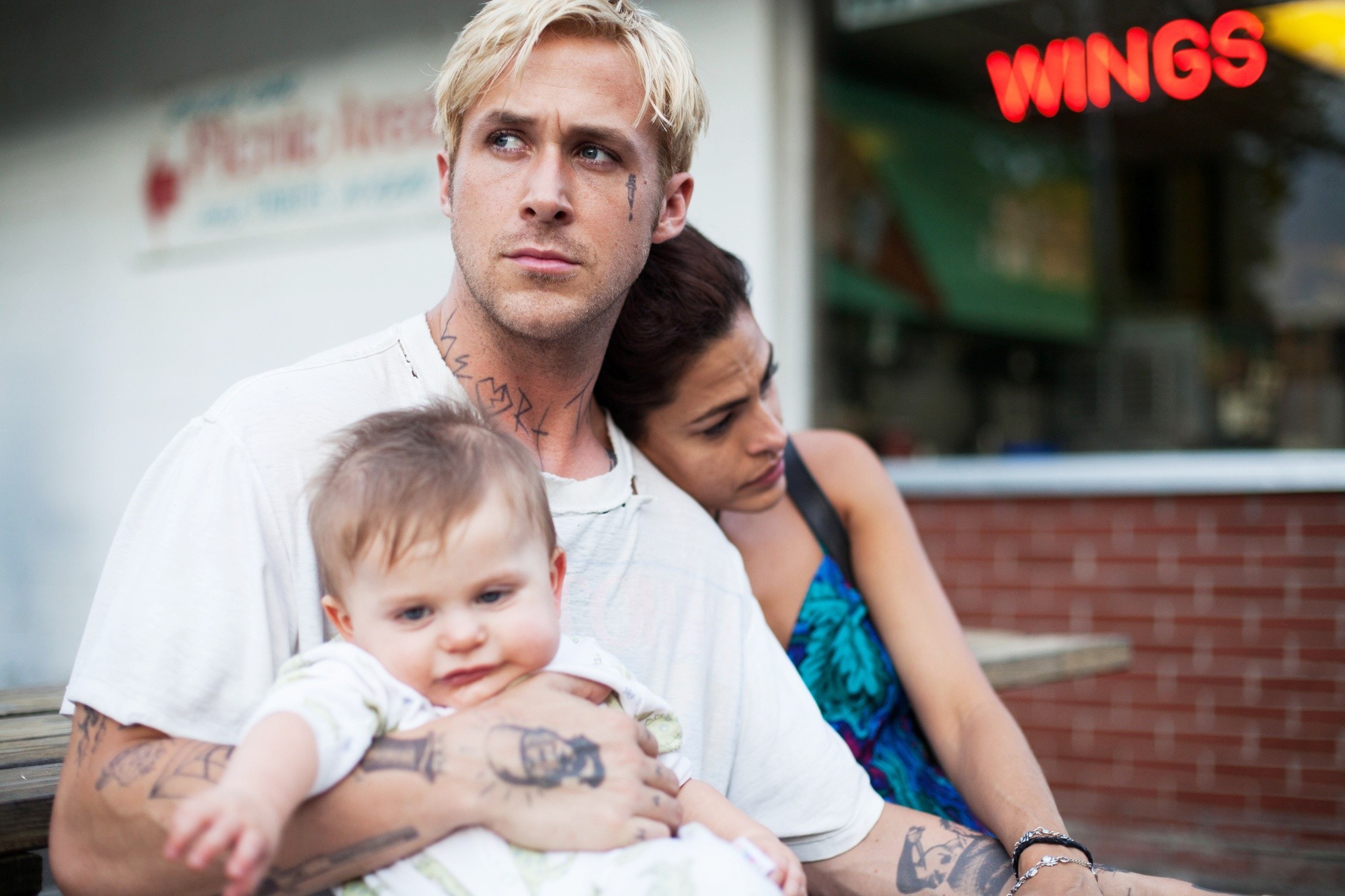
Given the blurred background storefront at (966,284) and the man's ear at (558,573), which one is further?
the blurred background storefront at (966,284)

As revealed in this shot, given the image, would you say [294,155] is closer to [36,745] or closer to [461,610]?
[36,745]

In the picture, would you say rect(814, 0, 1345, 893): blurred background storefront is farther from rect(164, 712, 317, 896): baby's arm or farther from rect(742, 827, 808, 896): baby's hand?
rect(164, 712, 317, 896): baby's arm

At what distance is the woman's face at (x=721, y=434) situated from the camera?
212cm

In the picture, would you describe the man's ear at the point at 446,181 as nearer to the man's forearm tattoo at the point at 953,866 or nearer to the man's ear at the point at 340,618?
the man's ear at the point at 340,618

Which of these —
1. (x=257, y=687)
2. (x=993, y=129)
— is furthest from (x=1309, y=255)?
(x=257, y=687)

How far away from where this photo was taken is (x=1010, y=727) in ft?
6.95

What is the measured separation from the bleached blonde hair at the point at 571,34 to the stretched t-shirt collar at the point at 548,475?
0.99ft

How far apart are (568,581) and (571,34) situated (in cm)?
77

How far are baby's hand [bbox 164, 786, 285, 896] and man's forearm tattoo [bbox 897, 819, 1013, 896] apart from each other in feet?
3.57

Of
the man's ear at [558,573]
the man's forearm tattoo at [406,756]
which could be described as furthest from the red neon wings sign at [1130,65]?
the man's forearm tattoo at [406,756]

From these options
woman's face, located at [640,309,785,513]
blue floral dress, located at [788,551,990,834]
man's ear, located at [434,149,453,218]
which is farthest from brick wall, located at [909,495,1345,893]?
man's ear, located at [434,149,453,218]

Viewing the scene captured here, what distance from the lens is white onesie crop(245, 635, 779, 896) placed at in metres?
1.30

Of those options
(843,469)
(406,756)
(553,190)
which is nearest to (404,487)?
(406,756)

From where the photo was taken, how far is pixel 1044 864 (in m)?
1.84
